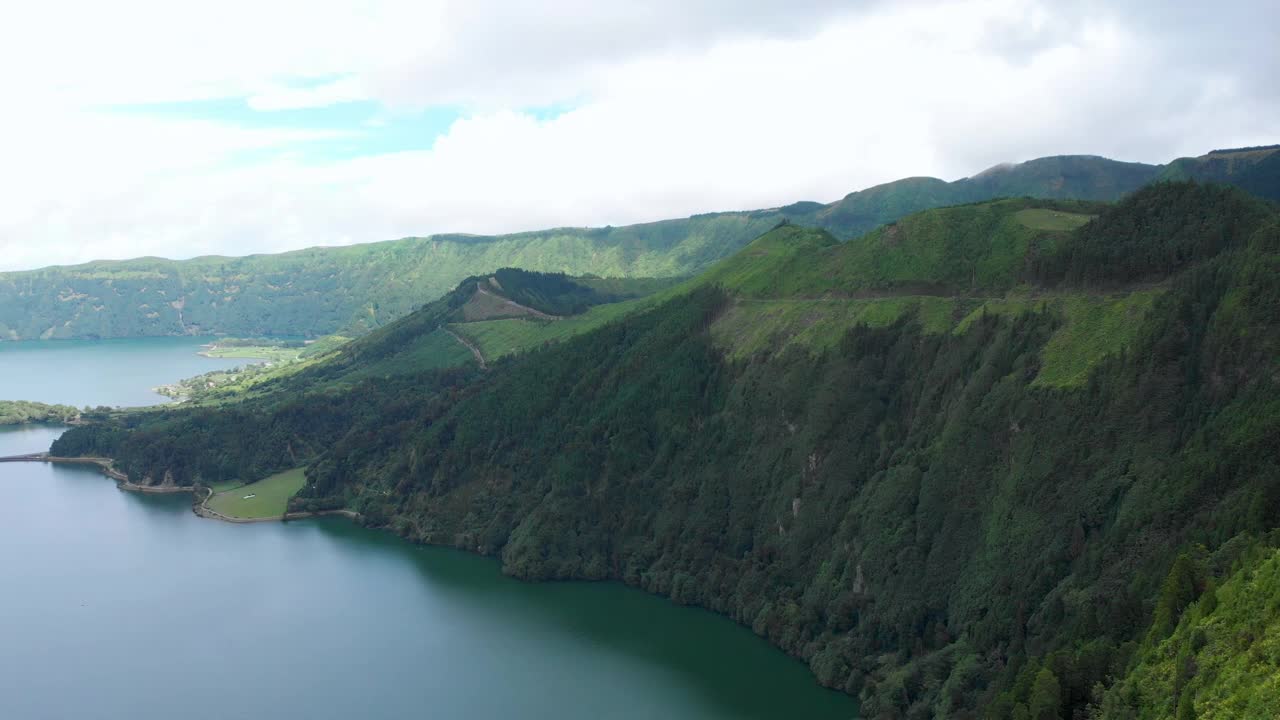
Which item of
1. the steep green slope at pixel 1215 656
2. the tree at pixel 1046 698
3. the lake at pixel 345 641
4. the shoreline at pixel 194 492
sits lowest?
the lake at pixel 345 641

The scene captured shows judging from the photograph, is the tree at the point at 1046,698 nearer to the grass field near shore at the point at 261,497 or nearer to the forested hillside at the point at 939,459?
the forested hillside at the point at 939,459

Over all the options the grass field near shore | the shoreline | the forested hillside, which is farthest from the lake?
the grass field near shore

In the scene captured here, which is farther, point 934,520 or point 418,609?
point 418,609

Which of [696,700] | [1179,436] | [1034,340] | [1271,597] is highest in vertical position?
[1034,340]

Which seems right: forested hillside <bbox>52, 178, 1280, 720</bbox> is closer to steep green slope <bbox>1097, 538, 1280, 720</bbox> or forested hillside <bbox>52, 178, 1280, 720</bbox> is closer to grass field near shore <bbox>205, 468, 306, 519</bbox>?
steep green slope <bbox>1097, 538, 1280, 720</bbox>

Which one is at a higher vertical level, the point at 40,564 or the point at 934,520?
the point at 934,520

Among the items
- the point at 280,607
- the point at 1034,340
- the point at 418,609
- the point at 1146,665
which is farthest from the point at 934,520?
the point at 280,607

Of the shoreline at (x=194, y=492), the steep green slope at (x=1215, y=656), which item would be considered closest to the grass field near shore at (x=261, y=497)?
the shoreline at (x=194, y=492)

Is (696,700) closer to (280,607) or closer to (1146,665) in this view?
(1146,665)

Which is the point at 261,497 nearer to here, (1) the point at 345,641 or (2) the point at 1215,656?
(1) the point at 345,641
